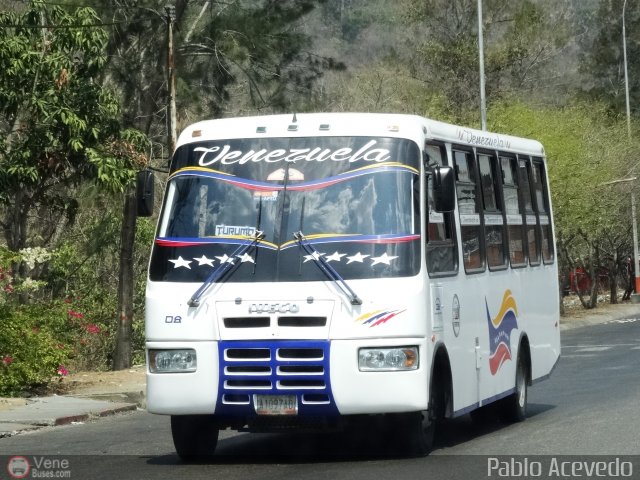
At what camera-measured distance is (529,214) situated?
15.6 m

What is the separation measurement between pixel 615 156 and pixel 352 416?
3719 cm

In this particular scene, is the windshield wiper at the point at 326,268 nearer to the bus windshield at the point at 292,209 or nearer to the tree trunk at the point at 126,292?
the bus windshield at the point at 292,209

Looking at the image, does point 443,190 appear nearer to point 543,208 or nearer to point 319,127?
point 319,127

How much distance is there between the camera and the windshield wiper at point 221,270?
1121 centimetres

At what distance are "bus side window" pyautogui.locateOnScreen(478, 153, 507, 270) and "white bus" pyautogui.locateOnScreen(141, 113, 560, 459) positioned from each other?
1119 millimetres

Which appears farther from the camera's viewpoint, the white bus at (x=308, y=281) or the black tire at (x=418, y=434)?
the black tire at (x=418, y=434)

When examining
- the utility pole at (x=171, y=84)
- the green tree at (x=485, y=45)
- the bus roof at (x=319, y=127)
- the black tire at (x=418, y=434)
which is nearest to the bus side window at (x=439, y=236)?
the bus roof at (x=319, y=127)

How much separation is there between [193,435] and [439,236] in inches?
107

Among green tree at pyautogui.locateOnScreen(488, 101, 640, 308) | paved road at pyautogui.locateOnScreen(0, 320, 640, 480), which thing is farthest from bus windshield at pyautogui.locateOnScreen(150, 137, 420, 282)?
green tree at pyautogui.locateOnScreen(488, 101, 640, 308)

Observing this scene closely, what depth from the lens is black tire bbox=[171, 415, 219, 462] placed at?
38.5 feet

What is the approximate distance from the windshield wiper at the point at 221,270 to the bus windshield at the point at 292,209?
1.2 inches

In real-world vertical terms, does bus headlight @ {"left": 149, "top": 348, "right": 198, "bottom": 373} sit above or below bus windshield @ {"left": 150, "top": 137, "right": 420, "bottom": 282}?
below

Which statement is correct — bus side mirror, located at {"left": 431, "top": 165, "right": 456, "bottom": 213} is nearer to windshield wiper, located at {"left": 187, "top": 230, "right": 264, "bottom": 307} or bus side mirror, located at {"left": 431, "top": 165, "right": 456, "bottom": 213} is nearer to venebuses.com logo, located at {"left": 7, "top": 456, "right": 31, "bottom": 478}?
windshield wiper, located at {"left": 187, "top": 230, "right": 264, "bottom": 307}

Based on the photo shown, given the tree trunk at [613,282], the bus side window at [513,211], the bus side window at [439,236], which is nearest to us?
the bus side window at [439,236]
